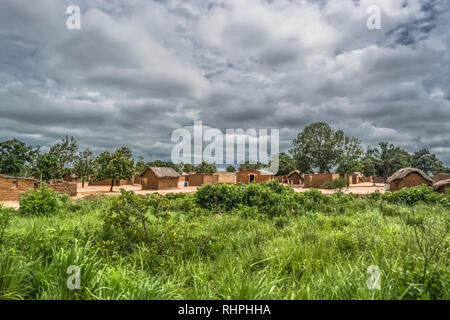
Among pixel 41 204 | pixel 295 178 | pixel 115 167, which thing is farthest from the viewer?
pixel 295 178

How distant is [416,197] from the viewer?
11.2 metres

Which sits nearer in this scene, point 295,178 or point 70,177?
point 70,177

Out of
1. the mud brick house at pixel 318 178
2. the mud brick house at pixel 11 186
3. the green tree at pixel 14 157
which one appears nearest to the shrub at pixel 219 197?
the mud brick house at pixel 11 186

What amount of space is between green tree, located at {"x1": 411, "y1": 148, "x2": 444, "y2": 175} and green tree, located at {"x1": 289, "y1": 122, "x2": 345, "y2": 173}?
26800 millimetres

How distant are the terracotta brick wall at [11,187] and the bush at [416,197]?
76.9ft

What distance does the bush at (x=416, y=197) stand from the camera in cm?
1071

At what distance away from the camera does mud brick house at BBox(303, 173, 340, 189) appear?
30.6 metres

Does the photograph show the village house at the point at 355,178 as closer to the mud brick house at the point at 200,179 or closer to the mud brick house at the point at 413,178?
the mud brick house at the point at 413,178

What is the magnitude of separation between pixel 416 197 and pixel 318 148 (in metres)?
28.3

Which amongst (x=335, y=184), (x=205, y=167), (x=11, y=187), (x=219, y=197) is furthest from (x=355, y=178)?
(x=11, y=187)

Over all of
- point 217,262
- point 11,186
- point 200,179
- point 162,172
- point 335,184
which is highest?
point 162,172

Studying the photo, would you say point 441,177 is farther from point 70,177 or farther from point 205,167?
point 70,177
